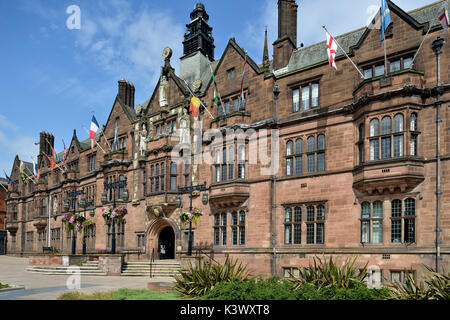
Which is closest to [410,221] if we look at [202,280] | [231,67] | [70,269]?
[202,280]

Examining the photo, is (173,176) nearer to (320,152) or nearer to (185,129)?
(185,129)

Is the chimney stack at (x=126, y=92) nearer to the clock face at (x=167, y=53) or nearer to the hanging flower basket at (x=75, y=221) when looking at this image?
the clock face at (x=167, y=53)

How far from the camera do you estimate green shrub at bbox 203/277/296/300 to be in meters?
11.7

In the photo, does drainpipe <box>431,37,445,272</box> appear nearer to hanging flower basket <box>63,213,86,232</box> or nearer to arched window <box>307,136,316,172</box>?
arched window <box>307,136,316,172</box>

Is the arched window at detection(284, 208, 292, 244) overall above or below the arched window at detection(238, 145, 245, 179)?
below

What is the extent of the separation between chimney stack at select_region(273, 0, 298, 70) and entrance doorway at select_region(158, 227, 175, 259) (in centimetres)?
1745

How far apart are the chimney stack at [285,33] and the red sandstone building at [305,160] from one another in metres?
0.08

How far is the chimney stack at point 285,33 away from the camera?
29250mm

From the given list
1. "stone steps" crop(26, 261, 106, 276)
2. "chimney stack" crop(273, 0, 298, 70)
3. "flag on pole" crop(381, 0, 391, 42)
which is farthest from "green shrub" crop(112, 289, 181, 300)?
"chimney stack" crop(273, 0, 298, 70)

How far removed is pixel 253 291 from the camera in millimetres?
12367

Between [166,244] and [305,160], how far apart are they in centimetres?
1677
